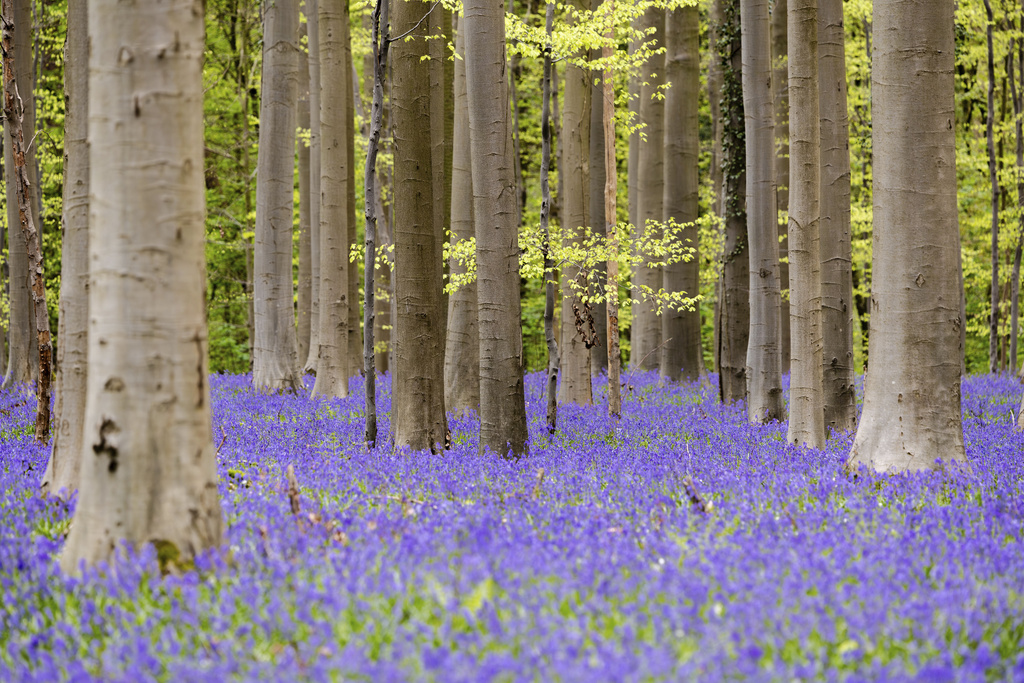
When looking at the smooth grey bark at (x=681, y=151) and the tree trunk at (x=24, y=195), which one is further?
the smooth grey bark at (x=681, y=151)

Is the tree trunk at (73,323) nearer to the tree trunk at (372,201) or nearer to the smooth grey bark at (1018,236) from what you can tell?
the tree trunk at (372,201)

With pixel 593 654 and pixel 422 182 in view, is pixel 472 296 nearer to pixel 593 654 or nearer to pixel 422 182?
pixel 422 182

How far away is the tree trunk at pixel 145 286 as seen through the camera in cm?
369

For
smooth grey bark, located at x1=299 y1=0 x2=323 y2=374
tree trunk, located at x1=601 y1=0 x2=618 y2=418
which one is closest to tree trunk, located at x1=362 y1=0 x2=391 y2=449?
tree trunk, located at x1=601 y1=0 x2=618 y2=418

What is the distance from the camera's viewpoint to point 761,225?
35.8 feet

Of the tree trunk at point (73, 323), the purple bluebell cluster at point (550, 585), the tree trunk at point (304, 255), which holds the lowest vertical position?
the purple bluebell cluster at point (550, 585)

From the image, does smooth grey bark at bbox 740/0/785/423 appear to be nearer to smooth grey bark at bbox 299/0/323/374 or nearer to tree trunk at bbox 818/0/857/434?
tree trunk at bbox 818/0/857/434

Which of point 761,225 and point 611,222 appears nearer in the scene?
point 761,225

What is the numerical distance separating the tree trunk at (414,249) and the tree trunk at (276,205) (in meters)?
6.46

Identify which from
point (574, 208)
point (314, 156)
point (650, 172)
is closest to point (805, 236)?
point (574, 208)

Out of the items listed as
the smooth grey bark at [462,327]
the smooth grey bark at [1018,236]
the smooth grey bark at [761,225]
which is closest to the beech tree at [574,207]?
the smooth grey bark at [462,327]

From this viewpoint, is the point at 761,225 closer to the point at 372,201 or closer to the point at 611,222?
the point at 611,222

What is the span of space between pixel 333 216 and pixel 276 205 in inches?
44.5

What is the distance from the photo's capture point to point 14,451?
299 inches
